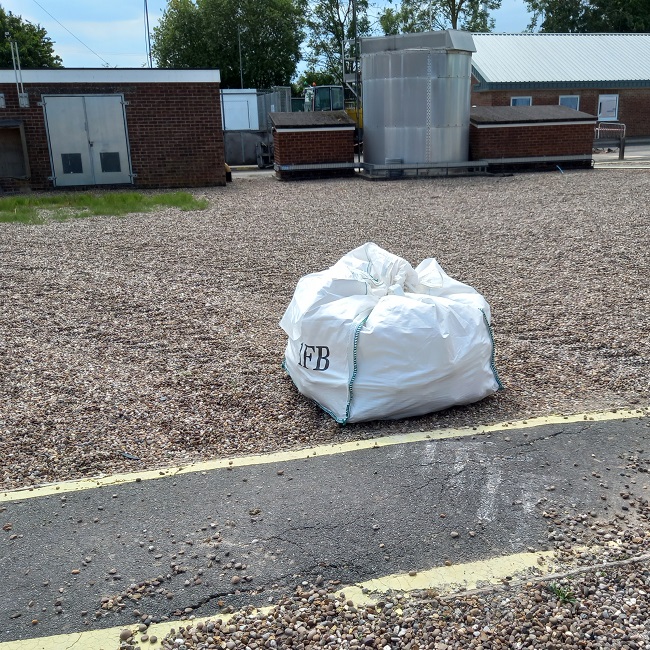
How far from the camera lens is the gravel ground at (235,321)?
4203 mm

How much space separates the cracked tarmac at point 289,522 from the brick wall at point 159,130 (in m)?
15.5

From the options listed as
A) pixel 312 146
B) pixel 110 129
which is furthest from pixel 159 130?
pixel 312 146

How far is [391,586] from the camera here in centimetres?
279

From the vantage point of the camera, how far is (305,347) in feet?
14.5

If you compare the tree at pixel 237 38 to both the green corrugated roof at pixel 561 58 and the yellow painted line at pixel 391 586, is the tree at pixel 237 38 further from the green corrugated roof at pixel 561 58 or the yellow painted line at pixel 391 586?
the yellow painted line at pixel 391 586

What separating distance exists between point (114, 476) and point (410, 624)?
1.80m

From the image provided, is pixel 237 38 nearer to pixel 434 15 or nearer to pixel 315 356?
pixel 434 15

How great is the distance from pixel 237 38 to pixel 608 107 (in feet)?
76.5

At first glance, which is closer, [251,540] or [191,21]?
[251,540]

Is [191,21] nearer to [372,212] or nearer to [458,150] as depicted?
[458,150]

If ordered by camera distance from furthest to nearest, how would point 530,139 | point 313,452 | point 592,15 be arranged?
point 592,15
point 530,139
point 313,452

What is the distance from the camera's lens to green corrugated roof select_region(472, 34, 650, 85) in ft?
110

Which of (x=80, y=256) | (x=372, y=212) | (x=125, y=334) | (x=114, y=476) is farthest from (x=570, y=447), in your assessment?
(x=372, y=212)

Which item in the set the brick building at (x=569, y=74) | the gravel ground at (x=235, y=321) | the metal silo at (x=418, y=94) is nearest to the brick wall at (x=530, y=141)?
the metal silo at (x=418, y=94)
